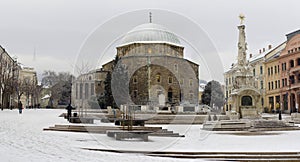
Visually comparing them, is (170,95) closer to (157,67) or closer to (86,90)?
(157,67)

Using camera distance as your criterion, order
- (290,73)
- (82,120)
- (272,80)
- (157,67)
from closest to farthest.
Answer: (82,120) < (290,73) < (272,80) < (157,67)

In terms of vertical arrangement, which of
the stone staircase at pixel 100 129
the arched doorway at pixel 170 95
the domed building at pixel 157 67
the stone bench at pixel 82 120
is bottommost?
the stone staircase at pixel 100 129

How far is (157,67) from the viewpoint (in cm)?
7669

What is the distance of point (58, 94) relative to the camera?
86.9 metres

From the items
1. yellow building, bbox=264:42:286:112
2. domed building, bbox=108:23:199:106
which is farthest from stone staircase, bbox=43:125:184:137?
domed building, bbox=108:23:199:106

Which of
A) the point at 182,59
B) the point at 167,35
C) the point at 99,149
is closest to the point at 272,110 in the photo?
the point at 182,59

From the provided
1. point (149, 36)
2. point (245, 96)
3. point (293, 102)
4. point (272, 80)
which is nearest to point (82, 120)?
point (245, 96)

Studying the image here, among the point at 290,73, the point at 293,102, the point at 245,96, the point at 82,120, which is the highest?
the point at 290,73

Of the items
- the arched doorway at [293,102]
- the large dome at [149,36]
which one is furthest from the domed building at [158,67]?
the arched doorway at [293,102]

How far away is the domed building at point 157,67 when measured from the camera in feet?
242

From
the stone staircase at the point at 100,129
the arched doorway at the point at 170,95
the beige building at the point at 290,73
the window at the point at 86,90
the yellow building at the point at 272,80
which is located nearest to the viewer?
the stone staircase at the point at 100,129

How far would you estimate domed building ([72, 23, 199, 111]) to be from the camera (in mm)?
73750

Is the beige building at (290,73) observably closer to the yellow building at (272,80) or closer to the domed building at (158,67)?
the yellow building at (272,80)

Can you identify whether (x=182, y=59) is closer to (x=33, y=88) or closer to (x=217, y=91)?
(x=217, y=91)
